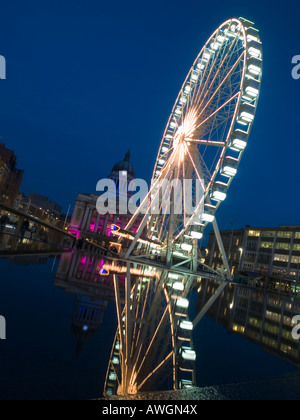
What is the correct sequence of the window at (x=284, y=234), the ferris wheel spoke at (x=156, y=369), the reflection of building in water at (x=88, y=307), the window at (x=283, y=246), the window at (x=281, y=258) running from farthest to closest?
the window at (x=284, y=234)
the window at (x=283, y=246)
the window at (x=281, y=258)
the reflection of building in water at (x=88, y=307)
the ferris wheel spoke at (x=156, y=369)

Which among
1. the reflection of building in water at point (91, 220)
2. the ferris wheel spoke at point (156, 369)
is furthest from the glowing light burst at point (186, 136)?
the reflection of building in water at point (91, 220)

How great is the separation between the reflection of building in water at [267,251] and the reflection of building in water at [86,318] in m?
70.0

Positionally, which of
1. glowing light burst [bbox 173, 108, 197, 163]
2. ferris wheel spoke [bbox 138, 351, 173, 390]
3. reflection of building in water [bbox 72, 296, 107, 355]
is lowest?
ferris wheel spoke [bbox 138, 351, 173, 390]

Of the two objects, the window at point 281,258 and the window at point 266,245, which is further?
the window at point 266,245

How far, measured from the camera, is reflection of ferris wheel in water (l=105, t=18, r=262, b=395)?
573 centimetres

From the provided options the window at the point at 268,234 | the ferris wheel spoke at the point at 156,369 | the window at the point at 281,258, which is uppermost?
the window at the point at 268,234

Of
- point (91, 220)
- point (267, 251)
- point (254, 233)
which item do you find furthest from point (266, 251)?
point (91, 220)

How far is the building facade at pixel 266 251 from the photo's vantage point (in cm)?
7285

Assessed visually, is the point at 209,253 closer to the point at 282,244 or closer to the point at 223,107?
the point at 282,244

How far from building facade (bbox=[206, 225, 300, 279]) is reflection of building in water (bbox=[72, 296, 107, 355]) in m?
62.2

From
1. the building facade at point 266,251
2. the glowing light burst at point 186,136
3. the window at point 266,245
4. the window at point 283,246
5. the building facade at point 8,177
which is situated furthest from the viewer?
the window at point 266,245

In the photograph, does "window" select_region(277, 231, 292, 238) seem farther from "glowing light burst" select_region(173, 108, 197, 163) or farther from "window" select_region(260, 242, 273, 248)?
"glowing light burst" select_region(173, 108, 197, 163)

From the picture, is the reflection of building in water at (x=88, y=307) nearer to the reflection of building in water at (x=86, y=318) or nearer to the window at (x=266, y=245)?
the reflection of building in water at (x=86, y=318)

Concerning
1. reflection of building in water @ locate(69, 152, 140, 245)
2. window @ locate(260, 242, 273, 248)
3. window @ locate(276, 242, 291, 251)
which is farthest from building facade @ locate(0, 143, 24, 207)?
window @ locate(276, 242, 291, 251)
